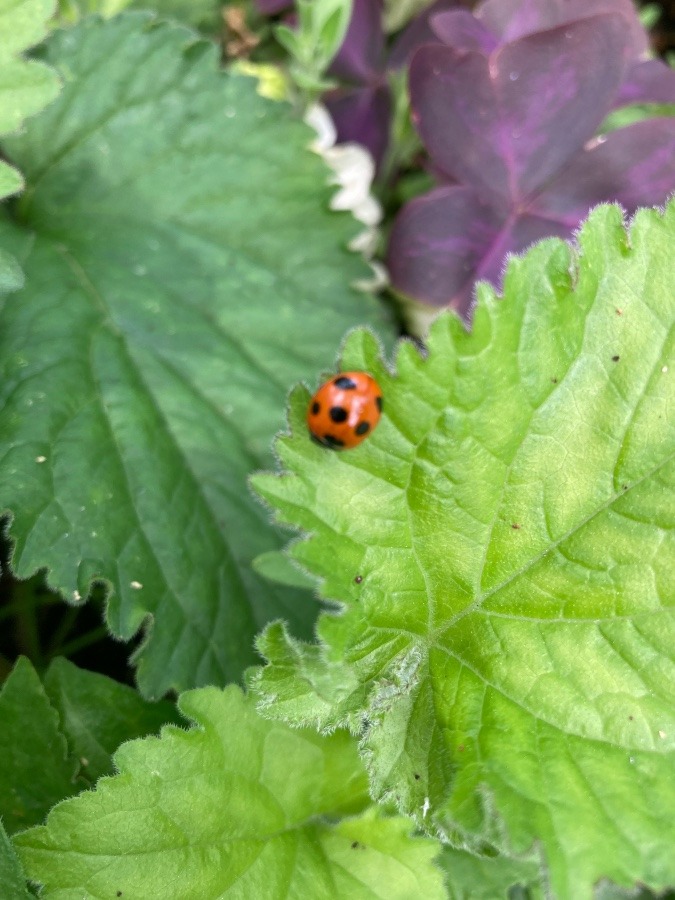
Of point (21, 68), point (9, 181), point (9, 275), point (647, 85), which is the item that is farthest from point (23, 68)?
point (647, 85)

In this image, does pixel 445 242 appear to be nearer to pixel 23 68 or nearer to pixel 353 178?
pixel 353 178

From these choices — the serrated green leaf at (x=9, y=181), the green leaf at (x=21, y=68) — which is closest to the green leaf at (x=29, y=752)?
the serrated green leaf at (x=9, y=181)

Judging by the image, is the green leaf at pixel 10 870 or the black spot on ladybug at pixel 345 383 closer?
the green leaf at pixel 10 870

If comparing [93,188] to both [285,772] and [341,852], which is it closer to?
[285,772]

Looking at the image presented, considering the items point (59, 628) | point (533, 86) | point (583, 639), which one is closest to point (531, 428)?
point (583, 639)

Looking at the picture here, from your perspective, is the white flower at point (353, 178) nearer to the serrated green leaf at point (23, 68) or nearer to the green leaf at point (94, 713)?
the serrated green leaf at point (23, 68)

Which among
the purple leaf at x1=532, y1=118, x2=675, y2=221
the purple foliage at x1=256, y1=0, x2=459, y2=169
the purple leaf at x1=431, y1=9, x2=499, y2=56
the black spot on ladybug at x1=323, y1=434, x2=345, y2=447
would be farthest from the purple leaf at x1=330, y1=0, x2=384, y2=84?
the black spot on ladybug at x1=323, y1=434, x2=345, y2=447
